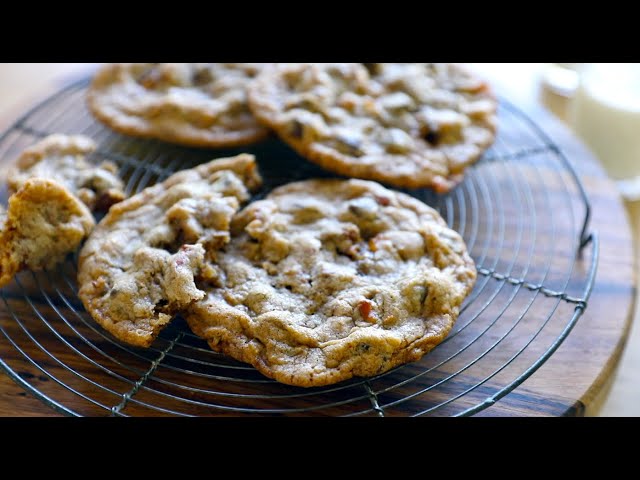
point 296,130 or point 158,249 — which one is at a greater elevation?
point 296,130

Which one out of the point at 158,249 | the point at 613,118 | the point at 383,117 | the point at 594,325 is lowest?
the point at 158,249

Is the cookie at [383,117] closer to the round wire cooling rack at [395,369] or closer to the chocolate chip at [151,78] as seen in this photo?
the round wire cooling rack at [395,369]

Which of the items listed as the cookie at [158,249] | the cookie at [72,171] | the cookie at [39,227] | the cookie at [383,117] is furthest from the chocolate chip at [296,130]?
the cookie at [39,227]

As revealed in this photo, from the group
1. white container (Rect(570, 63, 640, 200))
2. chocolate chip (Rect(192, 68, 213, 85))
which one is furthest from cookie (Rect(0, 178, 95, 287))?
white container (Rect(570, 63, 640, 200))

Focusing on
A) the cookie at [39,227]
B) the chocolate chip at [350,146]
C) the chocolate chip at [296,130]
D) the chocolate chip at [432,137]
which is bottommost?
the cookie at [39,227]

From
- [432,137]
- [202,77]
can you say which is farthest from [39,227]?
[432,137]

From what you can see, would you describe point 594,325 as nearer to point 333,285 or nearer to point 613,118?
point 333,285
